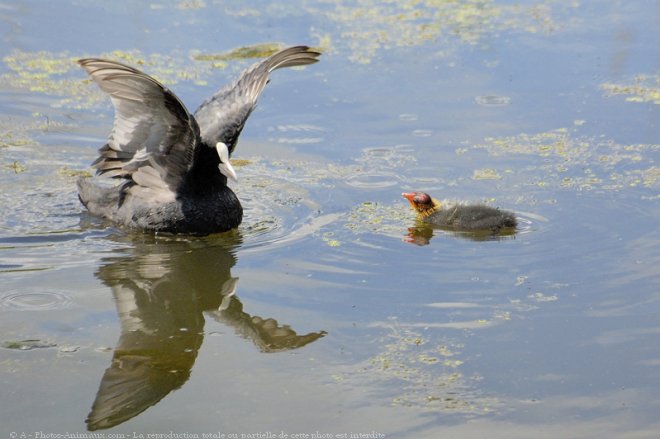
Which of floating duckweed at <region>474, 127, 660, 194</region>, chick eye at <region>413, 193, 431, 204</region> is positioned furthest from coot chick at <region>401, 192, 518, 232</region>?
floating duckweed at <region>474, 127, 660, 194</region>

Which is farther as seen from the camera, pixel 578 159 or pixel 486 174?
pixel 578 159

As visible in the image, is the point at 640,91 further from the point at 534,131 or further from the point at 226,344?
the point at 226,344

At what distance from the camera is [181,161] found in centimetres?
721

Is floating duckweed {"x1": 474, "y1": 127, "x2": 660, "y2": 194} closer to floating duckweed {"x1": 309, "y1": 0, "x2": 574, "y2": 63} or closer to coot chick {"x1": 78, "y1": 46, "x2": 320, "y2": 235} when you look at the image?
coot chick {"x1": 78, "y1": 46, "x2": 320, "y2": 235}

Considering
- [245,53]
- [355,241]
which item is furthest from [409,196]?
[245,53]

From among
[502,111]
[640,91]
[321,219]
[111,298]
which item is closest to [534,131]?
[502,111]

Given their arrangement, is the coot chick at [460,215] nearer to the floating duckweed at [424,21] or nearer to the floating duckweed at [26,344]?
the floating duckweed at [26,344]

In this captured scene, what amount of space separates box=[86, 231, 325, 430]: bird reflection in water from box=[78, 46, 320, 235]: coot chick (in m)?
0.15

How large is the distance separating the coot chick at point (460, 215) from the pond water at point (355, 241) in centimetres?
9

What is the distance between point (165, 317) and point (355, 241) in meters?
1.62

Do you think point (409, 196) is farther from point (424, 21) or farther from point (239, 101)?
point (424, 21)

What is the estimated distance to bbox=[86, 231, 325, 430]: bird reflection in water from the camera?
181 inches

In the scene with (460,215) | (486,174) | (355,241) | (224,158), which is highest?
(486,174)

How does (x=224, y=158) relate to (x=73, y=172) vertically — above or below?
above
